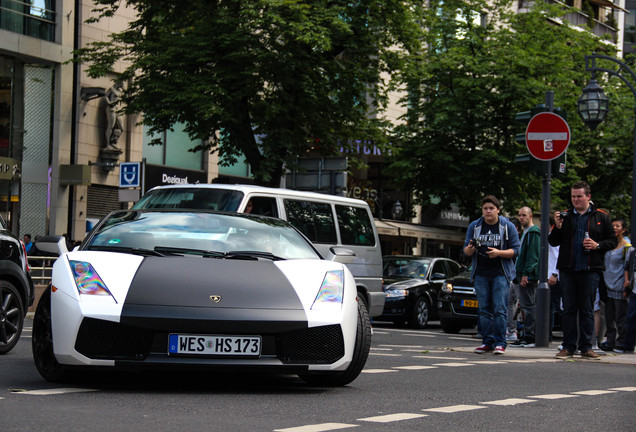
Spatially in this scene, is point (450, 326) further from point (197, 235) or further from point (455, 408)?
point (455, 408)

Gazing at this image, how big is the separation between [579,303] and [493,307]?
1.05 meters

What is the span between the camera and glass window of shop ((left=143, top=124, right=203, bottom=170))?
33.7 m

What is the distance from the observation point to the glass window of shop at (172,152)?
110ft

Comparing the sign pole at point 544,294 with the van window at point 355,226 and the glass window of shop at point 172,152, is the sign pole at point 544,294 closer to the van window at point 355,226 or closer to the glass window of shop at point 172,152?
the van window at point 355,226

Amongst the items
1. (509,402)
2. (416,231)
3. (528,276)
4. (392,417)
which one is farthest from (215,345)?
(416,231)

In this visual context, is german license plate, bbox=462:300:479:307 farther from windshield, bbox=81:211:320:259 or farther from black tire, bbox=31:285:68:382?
black tire, bbox=31:285:68:382

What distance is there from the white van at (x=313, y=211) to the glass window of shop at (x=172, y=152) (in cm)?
1819

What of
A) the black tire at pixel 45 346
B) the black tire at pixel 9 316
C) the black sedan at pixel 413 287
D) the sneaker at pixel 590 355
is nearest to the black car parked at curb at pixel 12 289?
the black tire at pixel 9 316

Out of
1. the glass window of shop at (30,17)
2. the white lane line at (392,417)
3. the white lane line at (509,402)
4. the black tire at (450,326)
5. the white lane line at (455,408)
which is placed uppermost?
the glass window of shop at (30,17)

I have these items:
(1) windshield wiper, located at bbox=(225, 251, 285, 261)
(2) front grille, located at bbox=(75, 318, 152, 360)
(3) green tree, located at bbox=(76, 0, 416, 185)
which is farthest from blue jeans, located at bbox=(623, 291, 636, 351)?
(3) green tree, located at bbox=(76, 0, 416, 185)

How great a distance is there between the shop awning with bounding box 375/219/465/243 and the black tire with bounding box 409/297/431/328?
15546mm

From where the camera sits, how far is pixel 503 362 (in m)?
11.7

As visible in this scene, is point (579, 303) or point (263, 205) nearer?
point (579, 303)

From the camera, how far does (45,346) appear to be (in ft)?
24.2
